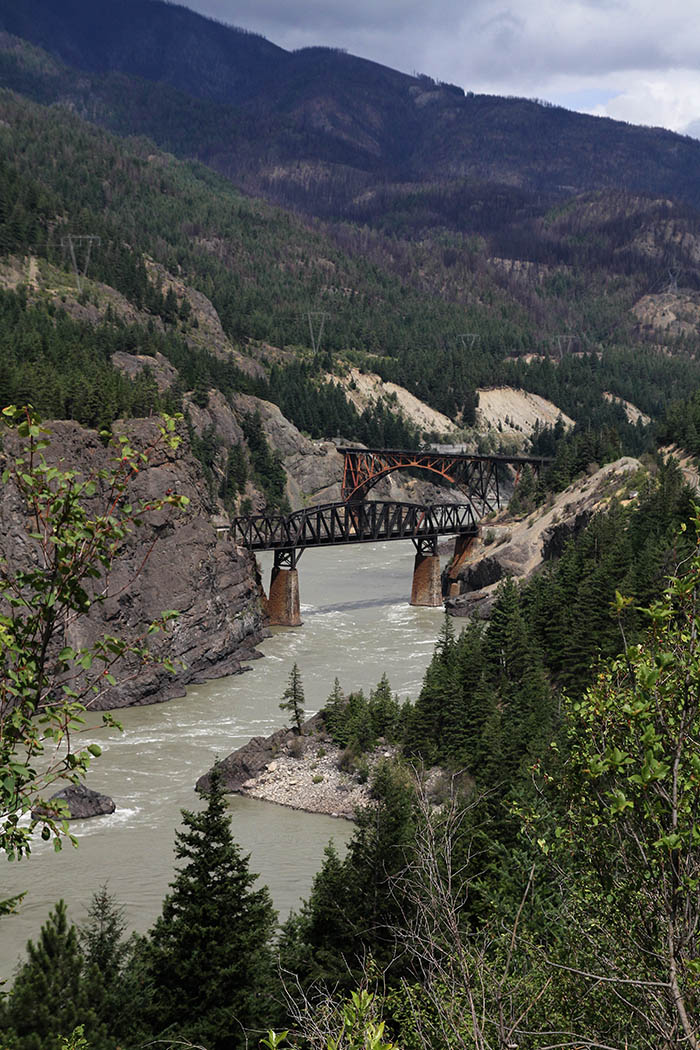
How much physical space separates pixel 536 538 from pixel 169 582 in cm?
3492

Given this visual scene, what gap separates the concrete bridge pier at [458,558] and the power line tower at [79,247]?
73264mm

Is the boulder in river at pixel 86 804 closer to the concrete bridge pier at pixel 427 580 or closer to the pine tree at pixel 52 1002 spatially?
the pine tree at pixel 52 1002

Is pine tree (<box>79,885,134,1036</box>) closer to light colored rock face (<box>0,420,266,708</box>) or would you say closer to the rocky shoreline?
the rocky shoreline

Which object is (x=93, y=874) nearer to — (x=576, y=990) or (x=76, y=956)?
(x=76, y=956)

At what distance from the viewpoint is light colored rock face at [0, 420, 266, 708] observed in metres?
69.4

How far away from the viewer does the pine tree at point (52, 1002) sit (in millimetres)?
21688

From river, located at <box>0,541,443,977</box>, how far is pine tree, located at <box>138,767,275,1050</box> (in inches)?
270

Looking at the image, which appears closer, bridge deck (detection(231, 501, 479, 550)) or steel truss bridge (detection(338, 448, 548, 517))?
bridge deck (detection(231, 501, 479, 550))

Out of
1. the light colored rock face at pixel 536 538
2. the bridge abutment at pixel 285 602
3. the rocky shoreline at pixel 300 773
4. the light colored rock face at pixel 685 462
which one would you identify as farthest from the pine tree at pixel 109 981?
the light colored rock face at pixel 536 538

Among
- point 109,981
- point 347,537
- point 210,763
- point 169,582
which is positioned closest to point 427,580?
point 347,537

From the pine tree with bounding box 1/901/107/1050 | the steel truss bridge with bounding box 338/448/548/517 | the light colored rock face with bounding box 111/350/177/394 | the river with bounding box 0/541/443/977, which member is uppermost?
the light colored rock face with bounding box 111/350/177/394

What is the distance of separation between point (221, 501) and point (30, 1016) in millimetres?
117721

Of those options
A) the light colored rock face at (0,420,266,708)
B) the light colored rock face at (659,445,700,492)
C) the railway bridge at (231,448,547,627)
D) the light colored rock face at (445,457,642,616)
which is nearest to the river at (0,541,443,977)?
the light colored rock face at (0,420,266,708)

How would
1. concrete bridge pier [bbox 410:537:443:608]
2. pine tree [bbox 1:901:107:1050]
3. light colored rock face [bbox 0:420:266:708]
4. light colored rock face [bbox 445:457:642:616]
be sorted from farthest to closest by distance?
1. concrete bridge pier [bbox 410:537:443:608]
2. light colored rock face [bbox 445:457:642:616]
3. light colored rock face [bbox 0:420:266:708]
4. pine tree [bbox 1:901:107:1050]
